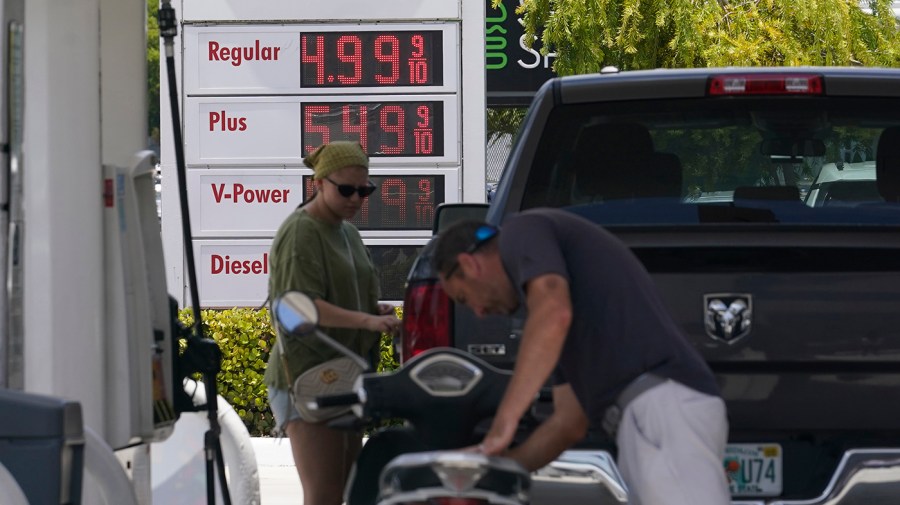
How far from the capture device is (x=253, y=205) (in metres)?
11.5

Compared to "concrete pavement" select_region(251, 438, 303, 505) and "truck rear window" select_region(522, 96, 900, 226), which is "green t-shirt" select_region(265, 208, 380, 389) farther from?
"concrete pavement" select_region(251, 438, 303, 505)

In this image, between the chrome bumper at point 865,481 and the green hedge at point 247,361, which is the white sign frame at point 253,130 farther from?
the chrome bumper at point 865,481

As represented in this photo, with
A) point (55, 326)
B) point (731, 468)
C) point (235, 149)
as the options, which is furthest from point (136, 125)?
point (235, 149)

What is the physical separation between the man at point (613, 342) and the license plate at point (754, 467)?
0.62 meters

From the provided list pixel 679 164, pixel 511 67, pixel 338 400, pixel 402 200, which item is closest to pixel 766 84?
pixel 679 164

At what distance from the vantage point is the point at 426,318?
15.1ft

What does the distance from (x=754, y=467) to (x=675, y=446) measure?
2.58 ft

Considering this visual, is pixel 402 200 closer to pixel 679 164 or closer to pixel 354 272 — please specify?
pixel 354 272

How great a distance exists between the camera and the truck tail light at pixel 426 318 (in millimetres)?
4578

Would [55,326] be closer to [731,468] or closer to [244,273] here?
[731,468]

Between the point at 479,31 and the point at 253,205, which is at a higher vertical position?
the point at 479,31

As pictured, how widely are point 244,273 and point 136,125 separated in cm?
639

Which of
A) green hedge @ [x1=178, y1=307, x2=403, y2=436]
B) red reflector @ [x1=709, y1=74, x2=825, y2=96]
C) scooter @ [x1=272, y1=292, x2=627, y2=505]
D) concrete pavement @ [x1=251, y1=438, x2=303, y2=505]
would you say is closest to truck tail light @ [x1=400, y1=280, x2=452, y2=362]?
scooter @ [x1=272, y1=292, x2=627, y2=505]

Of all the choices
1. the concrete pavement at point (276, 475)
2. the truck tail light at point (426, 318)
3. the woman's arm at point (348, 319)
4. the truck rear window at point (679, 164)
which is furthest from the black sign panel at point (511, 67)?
the truck tail light at point (426, 318)
